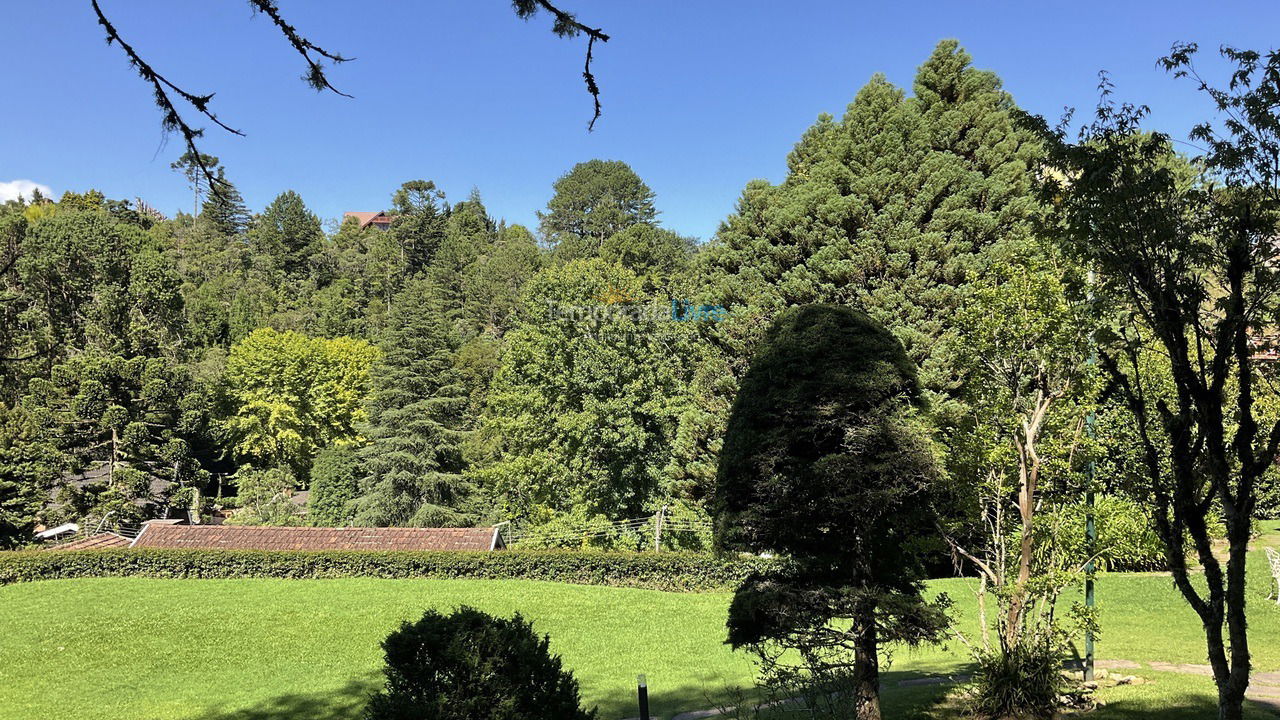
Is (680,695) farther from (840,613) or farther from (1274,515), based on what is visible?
(1274,515)

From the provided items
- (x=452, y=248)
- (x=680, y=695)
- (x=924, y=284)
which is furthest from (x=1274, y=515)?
(x=452, y=248)

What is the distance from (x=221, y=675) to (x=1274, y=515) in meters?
29.3

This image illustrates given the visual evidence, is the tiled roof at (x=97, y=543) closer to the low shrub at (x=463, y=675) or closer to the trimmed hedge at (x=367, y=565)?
the trimmed hedge at (x=367, y=565)

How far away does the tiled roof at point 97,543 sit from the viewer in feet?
74.5

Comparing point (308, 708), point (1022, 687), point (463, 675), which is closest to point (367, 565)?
point (308, 708)

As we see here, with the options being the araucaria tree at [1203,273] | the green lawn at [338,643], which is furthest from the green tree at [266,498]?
the araucaria tree at [1203,273]

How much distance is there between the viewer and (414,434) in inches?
1196

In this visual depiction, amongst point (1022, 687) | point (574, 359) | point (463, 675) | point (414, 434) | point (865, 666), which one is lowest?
point (1022, 687)

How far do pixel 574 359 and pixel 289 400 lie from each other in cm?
2005

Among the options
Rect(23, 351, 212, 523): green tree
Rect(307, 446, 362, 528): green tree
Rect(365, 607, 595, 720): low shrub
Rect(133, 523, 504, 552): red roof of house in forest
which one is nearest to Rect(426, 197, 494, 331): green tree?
Rect(307, 446, 362, 528): green tree

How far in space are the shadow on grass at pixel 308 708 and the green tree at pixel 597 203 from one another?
46191 millimetres

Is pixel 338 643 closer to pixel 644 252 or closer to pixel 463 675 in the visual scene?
pixel 463 675

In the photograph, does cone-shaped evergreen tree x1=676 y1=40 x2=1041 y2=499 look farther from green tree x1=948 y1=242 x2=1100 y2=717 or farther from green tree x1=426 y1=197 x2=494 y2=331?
green tree x1=426 y1=197 x2=494 y2=331

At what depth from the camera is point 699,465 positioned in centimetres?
2281
